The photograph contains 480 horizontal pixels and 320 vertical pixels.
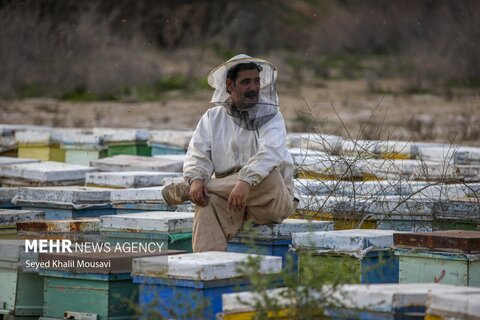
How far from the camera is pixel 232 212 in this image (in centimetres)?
614

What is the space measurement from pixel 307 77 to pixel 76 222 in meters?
20.8

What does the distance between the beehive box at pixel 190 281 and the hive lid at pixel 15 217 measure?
191cm

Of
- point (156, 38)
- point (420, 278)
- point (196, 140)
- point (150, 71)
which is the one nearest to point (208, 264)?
point (420, 278)

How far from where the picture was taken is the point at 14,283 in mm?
5828

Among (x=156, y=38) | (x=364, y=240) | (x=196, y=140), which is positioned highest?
(x=156, y=38)

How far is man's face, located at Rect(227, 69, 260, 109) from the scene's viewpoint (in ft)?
20.9

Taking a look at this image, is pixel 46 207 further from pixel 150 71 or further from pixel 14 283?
pixel 150 71

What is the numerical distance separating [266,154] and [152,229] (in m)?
→ 0.81

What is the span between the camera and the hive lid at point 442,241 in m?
5.20

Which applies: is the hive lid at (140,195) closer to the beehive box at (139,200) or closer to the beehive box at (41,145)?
the beehive box at (139,200)

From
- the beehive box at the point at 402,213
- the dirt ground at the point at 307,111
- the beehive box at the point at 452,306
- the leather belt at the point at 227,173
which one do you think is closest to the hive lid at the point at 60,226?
the leather belt at the point at 227,173

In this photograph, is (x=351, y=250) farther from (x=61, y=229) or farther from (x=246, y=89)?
(x=61, y=229)

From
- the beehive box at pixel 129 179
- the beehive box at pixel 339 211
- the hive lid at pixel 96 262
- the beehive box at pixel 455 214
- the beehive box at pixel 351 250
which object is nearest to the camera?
the hive lid at pixel 96 262

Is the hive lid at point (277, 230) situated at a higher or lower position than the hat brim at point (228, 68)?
lower
